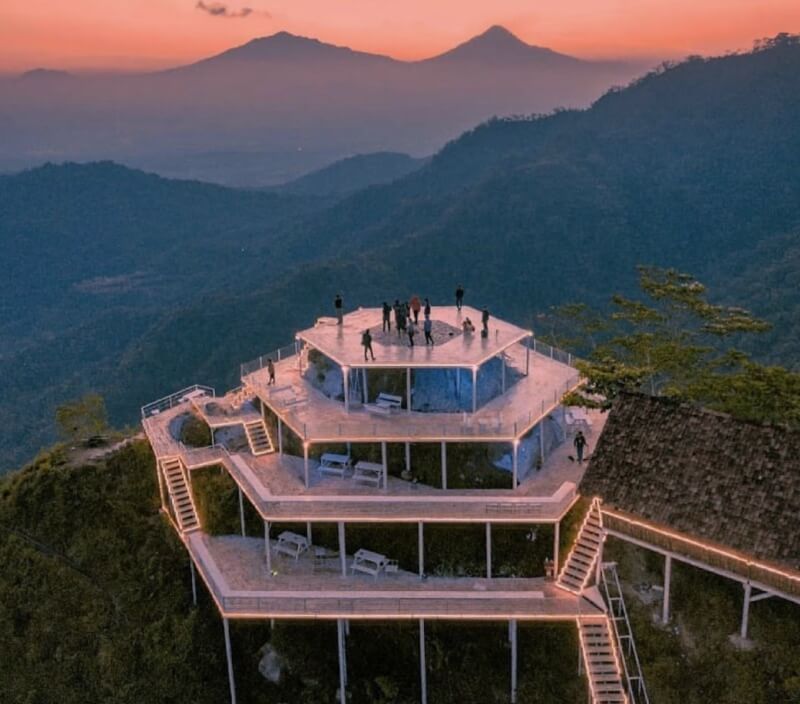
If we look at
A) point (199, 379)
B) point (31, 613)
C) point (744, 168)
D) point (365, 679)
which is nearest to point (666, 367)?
point (365, 679)

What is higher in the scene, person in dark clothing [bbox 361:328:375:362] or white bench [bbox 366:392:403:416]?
person in dark clothing [bbox 361:328:375:362]

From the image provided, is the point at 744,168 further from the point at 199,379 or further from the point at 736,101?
the point at 199,379

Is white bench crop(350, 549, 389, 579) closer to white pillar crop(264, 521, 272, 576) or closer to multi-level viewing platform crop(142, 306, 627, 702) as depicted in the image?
multi-level viewing platform crop(142, 306, 627, 702)

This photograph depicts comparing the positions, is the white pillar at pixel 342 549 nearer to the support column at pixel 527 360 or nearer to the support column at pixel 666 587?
the support column at pixel 666 587

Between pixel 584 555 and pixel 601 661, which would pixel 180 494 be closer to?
pixel 584 555

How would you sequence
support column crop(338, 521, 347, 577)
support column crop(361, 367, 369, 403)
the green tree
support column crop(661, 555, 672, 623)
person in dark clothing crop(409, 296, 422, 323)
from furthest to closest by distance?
the green tree < person in dark clothing crop(409, 296, 422, 323) < support column crop(361, 367, 369, 403) < support column crop(338, 521, 347, 577) < support column crop(661, 555, 672, 623)

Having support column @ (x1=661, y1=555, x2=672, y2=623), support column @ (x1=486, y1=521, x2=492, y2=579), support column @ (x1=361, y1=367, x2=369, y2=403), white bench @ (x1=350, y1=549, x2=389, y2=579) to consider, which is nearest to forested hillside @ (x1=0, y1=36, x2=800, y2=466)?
support column @ (x1=661, y1=555, x2=672, y2=623)

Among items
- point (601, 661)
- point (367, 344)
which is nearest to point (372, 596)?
point (601, 661)

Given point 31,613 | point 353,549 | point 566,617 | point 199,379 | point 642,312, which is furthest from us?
point 199,379
